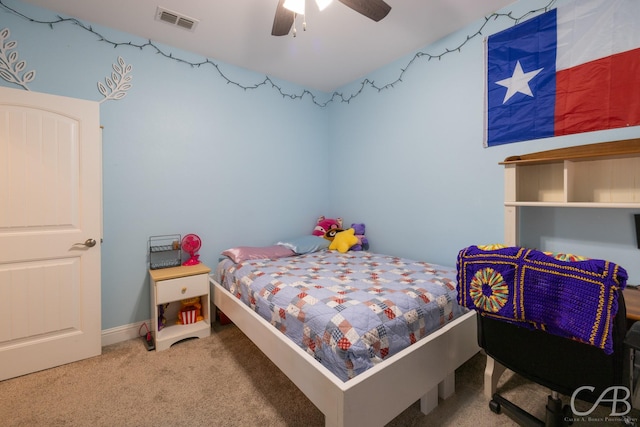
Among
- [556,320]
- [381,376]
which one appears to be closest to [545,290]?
[556,320]

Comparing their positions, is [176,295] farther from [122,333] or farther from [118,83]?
[118,83]

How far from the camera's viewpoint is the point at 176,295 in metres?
2.35

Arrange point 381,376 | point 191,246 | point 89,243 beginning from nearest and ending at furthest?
point 381,376 < point 89,243 < point 191,246

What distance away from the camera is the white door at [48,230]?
191 centimetres

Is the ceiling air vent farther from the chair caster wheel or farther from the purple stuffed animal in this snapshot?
the chair caster wheel

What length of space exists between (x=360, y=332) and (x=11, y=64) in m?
2.96

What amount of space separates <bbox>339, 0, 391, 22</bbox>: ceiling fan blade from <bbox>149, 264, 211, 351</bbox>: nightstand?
2.23 meters

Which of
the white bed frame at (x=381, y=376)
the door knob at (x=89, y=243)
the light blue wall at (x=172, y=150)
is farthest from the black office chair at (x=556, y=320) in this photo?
the door knob at (x=89, y=243)

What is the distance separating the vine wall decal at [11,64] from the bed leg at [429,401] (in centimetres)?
340

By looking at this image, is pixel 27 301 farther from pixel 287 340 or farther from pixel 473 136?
pixel 473 136

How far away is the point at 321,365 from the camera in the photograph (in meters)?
1.31

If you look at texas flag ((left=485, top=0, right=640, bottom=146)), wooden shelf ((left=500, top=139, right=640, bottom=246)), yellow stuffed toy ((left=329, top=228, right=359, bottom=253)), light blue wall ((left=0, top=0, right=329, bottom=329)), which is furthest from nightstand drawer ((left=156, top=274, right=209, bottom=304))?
texas flag ((left=485, top=0, right=640, bottom=146))

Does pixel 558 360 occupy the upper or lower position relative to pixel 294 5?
lower

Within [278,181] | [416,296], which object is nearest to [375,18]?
[416,296]
